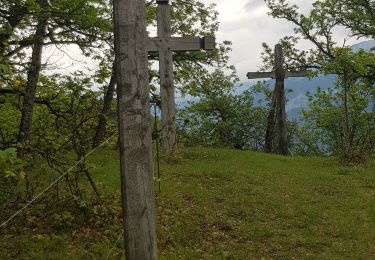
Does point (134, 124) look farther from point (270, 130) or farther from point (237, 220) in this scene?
point (270, 130)

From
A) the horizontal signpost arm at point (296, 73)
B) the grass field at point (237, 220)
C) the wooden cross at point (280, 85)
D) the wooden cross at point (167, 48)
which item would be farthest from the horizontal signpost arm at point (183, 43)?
the horizontal signpost arm at point (296, 73)

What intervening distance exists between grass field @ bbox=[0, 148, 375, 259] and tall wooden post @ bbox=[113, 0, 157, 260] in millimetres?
2214

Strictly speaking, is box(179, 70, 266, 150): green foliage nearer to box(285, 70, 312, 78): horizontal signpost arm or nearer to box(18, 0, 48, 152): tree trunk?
box(285, 70, 312, 78): horizontal signpost arm

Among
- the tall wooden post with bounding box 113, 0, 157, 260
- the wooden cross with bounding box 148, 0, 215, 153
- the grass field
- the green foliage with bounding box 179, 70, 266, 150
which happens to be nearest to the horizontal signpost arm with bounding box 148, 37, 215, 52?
the wooden cross with bounding box 148, 0, 215, 153

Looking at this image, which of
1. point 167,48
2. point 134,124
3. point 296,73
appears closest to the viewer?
point 134,124

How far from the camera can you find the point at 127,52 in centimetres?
394

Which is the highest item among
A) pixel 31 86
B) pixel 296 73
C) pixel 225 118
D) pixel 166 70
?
pixel 296 73

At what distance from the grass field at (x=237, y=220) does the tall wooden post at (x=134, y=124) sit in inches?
87.2

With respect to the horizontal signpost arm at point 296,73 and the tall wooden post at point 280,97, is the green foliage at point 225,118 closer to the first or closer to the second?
the tall wooden post at point 280,97

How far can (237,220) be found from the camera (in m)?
8.77

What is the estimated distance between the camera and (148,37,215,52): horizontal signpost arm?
42.2 ft

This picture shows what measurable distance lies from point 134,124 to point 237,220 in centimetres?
534

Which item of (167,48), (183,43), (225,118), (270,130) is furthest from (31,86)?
(225,118)

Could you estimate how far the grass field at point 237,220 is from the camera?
7.11 m
